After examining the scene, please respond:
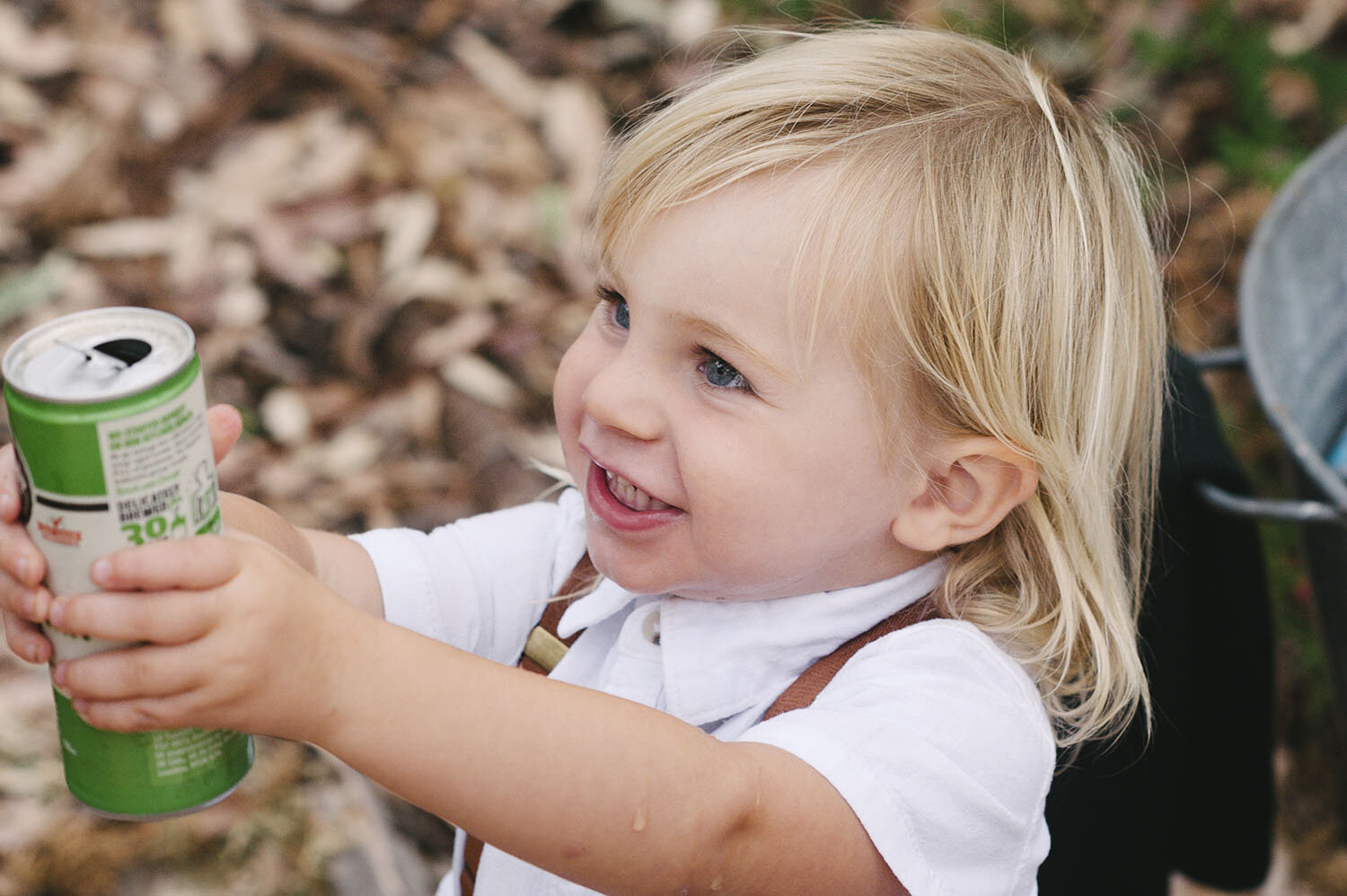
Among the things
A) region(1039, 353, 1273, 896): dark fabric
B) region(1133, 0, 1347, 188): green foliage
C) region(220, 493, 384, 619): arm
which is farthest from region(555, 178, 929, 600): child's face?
region(1133, 0, 1347, 188): green foliage

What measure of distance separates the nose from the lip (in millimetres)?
66

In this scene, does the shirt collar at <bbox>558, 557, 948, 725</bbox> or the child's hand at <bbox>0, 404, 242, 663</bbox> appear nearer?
the child's hand at <bbox>0, 404, 242, 663</bbox>

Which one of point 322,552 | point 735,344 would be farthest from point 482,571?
point 735,344

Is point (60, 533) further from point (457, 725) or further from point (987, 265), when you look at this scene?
point (987, 265)

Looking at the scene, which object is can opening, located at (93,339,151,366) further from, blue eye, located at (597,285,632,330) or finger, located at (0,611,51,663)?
blue eye, located at (597,285,632,330)

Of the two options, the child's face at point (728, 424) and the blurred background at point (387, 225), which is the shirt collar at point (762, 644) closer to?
the child's face at point (728, 424)

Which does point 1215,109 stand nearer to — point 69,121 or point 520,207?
point 520,207

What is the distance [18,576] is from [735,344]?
1.68ft

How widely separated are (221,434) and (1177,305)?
2.31 metres

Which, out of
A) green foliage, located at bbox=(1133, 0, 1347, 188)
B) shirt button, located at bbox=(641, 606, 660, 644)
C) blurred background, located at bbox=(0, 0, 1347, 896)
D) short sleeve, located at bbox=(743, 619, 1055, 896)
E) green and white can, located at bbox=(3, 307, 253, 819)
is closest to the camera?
green and white can, located at bbox=(3, 307, 253, 819)

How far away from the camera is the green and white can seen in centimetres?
73

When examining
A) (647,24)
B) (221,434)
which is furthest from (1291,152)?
(221,434)

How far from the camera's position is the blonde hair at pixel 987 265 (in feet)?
3.41

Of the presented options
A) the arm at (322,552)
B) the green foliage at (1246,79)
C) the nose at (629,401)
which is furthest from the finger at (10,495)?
the green foliage at (1246,79)
